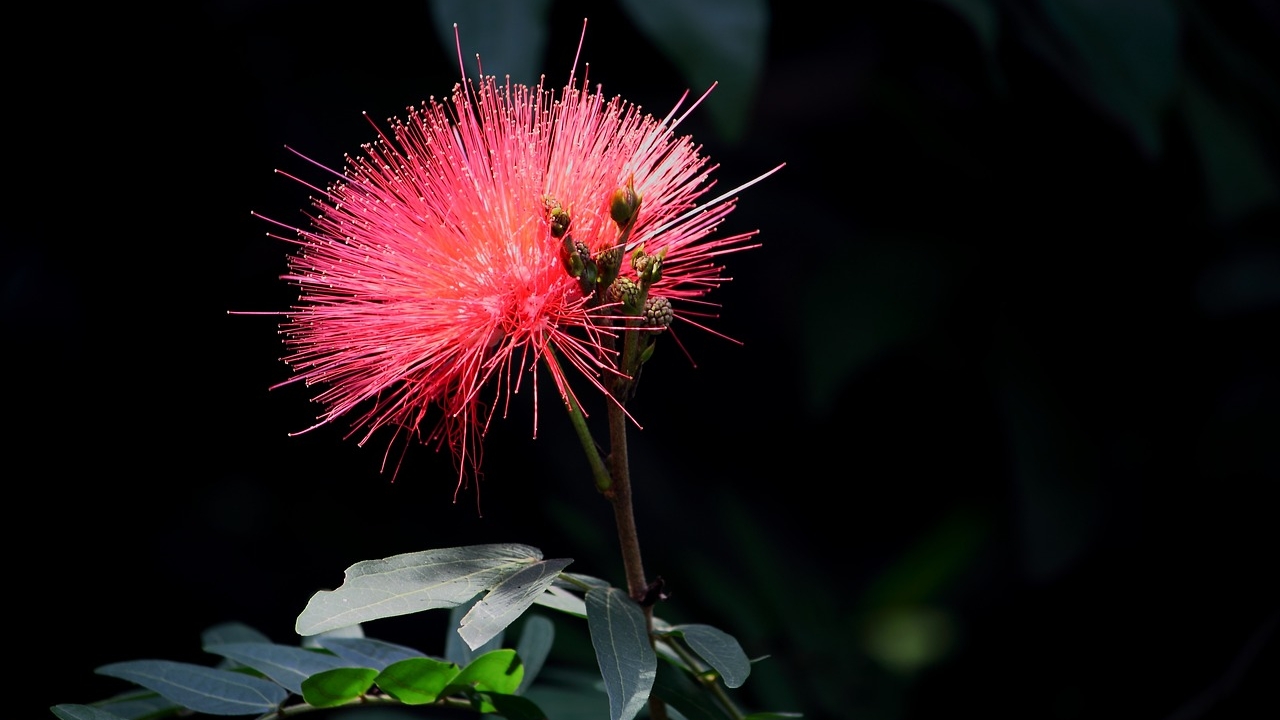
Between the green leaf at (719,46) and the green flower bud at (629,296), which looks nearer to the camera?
the green flower bud at (629,296)

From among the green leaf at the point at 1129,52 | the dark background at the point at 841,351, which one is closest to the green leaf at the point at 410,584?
the dark background at the point at 841,351

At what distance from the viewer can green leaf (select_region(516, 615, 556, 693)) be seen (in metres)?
1.06

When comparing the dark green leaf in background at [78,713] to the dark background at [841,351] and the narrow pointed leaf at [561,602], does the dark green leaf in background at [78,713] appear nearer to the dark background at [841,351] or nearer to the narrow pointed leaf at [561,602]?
the narrow pointed leaf at [561,602]

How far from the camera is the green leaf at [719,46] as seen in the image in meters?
1.53

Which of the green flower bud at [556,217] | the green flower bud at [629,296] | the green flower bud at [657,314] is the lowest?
the green flower bud at [657,314]

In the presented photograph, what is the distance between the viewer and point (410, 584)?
80 cm

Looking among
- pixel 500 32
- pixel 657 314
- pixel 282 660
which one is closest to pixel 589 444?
pixel 657 314

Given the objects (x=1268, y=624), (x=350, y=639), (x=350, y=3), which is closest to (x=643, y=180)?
(x=350, y=639)

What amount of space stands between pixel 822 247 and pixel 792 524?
0.64 meters

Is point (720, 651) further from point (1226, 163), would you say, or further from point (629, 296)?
point (1226, 163)

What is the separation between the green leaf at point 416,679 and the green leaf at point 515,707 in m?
0.04

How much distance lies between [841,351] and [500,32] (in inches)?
37.7

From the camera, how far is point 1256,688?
7.63 ft

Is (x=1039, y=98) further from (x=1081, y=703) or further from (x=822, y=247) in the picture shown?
(x=1081, y=703)
